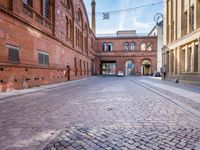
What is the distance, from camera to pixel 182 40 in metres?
22.6

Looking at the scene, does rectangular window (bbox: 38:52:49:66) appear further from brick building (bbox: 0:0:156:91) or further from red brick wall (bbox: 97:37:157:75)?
red brick wall (bbox: 97:37:157:75)

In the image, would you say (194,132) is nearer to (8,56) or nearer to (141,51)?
(8,56)

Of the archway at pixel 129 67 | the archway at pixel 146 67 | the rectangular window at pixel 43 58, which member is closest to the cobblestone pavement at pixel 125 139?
the rectangular window at pixel 43 58

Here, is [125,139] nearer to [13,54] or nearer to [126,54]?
[13,54]

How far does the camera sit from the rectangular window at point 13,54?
1374cm

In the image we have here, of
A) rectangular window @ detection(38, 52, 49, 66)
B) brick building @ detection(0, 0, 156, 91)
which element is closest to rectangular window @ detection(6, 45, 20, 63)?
brick building @ detection(0, 0, 156, 91)

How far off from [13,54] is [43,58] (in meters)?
5.34

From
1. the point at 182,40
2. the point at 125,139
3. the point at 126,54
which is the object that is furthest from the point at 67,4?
the point at 126,54

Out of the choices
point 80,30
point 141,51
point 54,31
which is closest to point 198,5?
point 54,31

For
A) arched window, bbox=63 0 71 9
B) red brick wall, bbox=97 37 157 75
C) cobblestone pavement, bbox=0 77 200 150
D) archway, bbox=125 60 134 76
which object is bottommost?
Answer: cobblestone pavement, bbox=0 77 200 150

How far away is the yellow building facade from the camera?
757 inches

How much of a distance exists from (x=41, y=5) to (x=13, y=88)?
9.49 metres

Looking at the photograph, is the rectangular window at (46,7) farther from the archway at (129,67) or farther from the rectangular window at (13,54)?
the archway at (129,67)

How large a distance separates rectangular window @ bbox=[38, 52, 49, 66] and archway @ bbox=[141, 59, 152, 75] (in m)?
39.5
